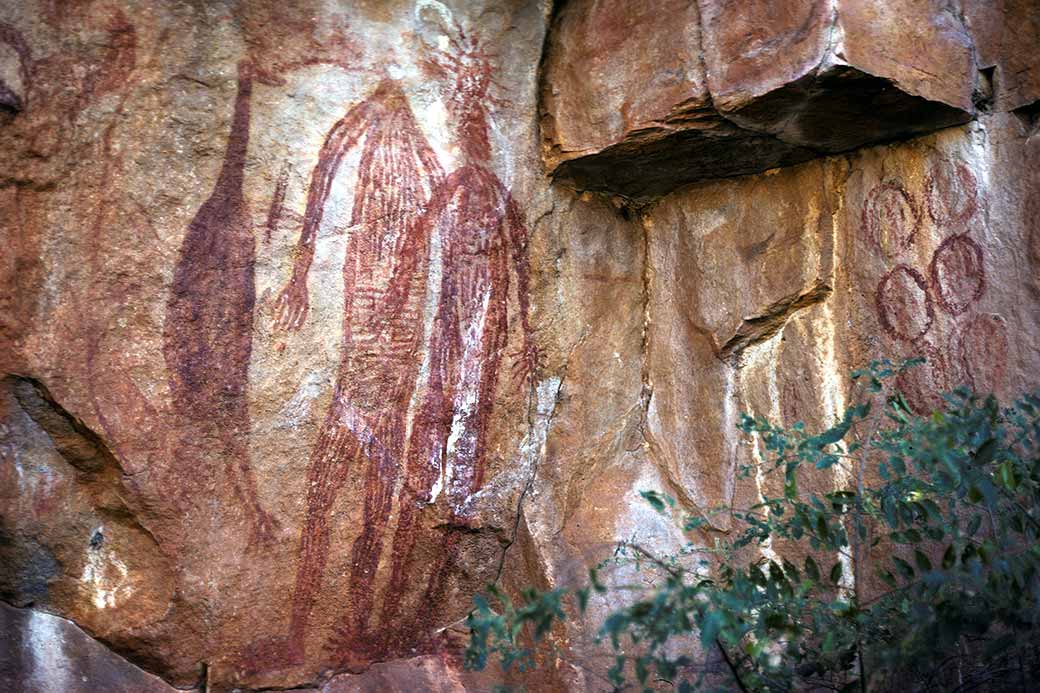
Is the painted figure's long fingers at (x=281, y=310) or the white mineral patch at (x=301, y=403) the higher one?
the painted figure's long fingers at (x=281, y=310)

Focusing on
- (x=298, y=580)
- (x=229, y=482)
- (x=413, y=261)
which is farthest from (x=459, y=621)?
(x=413, y=261)

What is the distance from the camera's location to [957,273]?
9.95 ft

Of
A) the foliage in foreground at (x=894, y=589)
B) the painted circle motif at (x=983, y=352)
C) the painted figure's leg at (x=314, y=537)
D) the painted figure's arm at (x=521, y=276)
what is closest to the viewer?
the foliage in foreground at (x=894, y=589)

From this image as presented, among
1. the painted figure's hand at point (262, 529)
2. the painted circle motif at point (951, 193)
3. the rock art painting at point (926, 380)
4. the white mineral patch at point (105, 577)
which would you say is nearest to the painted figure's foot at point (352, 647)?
the painted figure's hand at point (262, 529)

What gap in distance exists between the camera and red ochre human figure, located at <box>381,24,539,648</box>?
341cm

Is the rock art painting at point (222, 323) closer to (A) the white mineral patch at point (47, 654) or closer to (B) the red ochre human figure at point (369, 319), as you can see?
(B) the red ochre human figure at point (369, 319)

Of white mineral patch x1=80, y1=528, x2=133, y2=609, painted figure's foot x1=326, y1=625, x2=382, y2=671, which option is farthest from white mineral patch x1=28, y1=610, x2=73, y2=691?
painted figure's foot x1=326, y1=625, x2=382, y2=671

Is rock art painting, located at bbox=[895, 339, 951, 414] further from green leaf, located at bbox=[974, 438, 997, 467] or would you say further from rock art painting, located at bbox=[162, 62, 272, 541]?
rock art painting, located at bbox=[162, 62, 272, 541]

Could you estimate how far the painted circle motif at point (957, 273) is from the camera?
3000 millimetres

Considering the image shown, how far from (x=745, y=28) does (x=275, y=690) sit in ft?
8.45

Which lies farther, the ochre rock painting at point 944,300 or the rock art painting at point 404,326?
the rock art painting at point 404,326

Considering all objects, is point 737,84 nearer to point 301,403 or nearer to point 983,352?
point 983,352

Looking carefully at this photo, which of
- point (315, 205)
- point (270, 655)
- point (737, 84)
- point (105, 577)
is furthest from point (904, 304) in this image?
point (105, 577)

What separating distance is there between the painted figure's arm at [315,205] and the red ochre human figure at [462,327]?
0.33 metres
